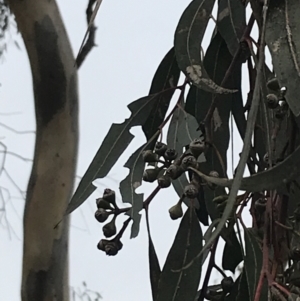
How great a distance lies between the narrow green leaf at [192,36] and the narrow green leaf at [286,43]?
0.11 m

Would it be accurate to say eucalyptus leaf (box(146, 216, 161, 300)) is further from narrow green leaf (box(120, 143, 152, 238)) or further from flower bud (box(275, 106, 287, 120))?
flower bud (box(275, 106, 287, 120))

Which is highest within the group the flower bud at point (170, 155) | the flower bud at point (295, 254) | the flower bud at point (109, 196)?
the flower bud at point (170, 155)

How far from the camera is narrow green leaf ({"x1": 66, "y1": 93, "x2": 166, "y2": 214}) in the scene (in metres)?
0.57

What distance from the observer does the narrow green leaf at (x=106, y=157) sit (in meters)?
0.57

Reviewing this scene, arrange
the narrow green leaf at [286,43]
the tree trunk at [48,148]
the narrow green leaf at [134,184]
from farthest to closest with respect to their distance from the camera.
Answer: the tree trunk at [48,148] < the narrow green leaf at [134,184] < the narrow green leaf at [286,43]

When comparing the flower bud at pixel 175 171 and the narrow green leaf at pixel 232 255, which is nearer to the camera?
the flower bud at pixel 175 171

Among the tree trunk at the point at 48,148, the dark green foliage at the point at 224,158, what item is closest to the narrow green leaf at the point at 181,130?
the dark green foliage at the point at 224,158

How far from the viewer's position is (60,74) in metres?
1.19

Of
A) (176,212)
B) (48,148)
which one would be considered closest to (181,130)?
(176,212)

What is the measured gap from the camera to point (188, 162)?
444mm

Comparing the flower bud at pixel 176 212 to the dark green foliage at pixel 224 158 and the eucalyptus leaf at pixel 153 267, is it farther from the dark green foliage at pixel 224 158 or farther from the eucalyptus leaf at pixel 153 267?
the eucalyptus leaf at pixel 153 267

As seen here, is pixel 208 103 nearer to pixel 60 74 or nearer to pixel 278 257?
pixel 278 257

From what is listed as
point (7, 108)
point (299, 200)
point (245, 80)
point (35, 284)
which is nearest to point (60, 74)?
point (35, 284)

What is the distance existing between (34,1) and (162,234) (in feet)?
2.46
